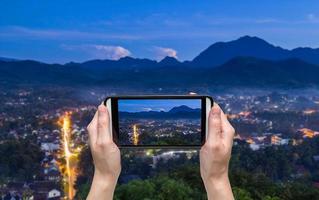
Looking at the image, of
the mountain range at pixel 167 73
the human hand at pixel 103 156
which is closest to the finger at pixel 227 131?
the human hand at pixel 103 156

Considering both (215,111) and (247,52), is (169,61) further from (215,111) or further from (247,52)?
(215,111)

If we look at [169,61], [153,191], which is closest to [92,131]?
[153,191]

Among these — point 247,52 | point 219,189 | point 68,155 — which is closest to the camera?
point 219,189

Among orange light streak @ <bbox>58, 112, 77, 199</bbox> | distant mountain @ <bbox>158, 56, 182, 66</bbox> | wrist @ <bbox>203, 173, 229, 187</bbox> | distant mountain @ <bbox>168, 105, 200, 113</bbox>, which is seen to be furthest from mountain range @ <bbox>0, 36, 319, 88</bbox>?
wrist @ <bbox>203, 173, 229, 187</bbox>

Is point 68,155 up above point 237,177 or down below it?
below

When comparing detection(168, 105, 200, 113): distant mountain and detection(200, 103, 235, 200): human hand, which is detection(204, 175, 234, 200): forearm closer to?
detection(200, 103, 235, 200): human hand

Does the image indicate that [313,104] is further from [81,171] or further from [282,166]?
[81,171]

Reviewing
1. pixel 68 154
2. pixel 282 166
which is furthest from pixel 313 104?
pixel 68 154
